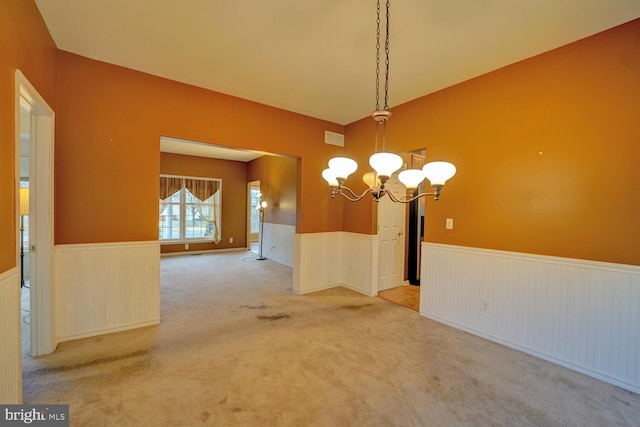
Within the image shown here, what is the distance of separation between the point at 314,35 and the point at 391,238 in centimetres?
334

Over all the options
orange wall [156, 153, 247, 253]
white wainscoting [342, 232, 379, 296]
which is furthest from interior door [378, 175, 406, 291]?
orange wall [156, 153, 247, 253]

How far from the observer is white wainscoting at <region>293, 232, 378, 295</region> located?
14.2 ft

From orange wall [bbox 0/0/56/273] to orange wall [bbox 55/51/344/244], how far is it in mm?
737

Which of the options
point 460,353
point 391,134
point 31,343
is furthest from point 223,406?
point 391,134

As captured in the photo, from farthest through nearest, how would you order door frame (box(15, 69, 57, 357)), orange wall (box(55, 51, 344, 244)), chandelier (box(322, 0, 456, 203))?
orange wall (box(55, 51, 344, 244)) < door frame (box(15, 69, 57, 357)) < chandelier (box(322, 0, 456, 203))

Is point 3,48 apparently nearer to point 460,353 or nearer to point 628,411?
point 460,353

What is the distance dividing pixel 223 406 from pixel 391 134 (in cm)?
366

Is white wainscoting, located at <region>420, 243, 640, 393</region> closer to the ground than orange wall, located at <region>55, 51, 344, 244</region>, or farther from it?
closer to the ground

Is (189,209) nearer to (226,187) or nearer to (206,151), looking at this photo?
(226,187)

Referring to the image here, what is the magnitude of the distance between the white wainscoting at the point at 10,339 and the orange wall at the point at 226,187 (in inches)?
234

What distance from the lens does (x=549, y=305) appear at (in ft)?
8.33

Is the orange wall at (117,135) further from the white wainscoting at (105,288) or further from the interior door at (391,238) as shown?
the interior door at (391,238)

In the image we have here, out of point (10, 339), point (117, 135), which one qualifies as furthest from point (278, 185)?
point (10, 339)

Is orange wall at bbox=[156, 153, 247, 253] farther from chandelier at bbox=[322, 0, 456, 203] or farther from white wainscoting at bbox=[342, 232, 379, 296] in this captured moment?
chandelier at bbox=[322, 0, 456, 203]
